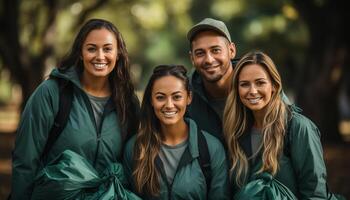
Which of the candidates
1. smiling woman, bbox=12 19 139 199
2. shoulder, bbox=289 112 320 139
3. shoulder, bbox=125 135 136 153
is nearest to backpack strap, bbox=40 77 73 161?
smiling woman, bbox=12 19 139 199

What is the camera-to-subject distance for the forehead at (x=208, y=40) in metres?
5.44

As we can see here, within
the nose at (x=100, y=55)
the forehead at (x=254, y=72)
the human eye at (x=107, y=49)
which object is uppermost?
the human eye at (x=107, y=49)

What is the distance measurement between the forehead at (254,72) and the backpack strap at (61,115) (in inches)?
57.8

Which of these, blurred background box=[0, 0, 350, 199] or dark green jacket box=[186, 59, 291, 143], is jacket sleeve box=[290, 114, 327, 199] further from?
blurred background box=[0, 0, 350, 199]

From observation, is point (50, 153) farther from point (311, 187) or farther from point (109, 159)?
point (311, 187)

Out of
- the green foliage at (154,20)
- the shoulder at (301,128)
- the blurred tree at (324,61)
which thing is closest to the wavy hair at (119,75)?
the shoulder at (301,128)

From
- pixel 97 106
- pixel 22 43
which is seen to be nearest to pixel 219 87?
pixel 97 106

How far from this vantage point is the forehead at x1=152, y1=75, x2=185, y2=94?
468cm

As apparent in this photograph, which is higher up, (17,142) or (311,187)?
(17,142)

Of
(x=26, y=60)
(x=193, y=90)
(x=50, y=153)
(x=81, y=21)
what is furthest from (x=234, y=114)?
(x=81, y=21)

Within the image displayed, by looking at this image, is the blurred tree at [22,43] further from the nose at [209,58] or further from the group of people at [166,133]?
the group of people at [166,133]

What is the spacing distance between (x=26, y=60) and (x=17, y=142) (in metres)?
11.7

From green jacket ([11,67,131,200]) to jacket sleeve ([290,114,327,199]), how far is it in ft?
4.87

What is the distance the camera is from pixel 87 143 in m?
4.69
